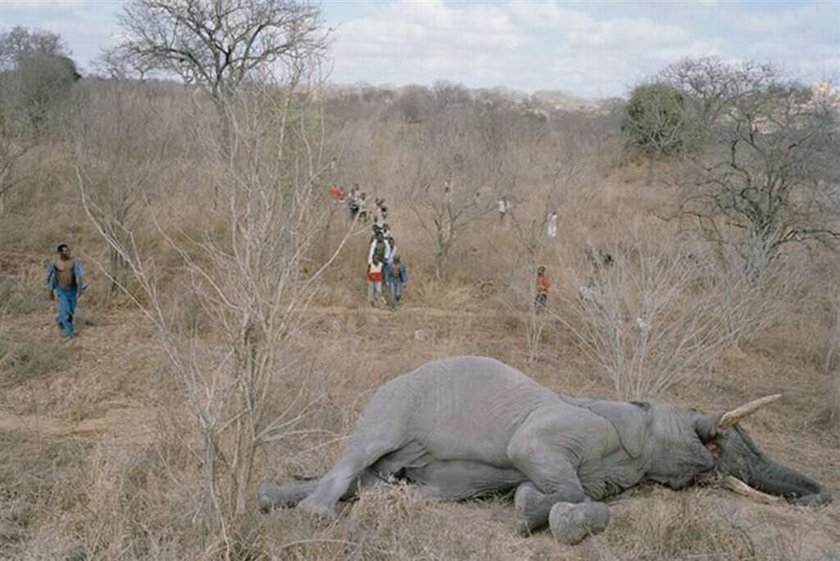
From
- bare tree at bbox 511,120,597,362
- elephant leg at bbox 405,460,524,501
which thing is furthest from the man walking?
elephant leg at bbox 405,460,524,501

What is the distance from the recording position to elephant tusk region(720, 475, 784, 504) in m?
5.25

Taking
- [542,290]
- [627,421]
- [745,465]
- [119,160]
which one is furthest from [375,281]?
[745,465]

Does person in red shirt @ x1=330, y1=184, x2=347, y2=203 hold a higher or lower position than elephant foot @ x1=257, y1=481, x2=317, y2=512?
higher

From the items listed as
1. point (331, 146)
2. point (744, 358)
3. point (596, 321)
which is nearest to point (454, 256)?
point (331, 146)

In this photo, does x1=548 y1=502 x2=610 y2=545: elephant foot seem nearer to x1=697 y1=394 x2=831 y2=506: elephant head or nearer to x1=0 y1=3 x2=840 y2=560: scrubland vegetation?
x1=0 y1=3 x2=840 y2=560: scrubland vegetation

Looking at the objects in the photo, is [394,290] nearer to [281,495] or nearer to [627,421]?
[627,421]

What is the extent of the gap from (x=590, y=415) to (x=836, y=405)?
7.01 m

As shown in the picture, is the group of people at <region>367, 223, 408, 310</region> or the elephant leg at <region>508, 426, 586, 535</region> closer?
the elephant leg at <region>508, 426, 586, 535</region>

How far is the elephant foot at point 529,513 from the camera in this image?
478 cm

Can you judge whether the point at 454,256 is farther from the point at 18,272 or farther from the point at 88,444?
the point at 88,444

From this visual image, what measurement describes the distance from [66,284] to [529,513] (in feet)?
31.7

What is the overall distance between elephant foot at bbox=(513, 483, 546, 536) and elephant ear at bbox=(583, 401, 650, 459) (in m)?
0.79

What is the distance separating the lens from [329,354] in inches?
416

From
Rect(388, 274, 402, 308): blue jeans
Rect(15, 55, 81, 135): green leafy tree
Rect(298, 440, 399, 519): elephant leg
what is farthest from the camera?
Rect(15, 55, 81, 135): green leafy tree
